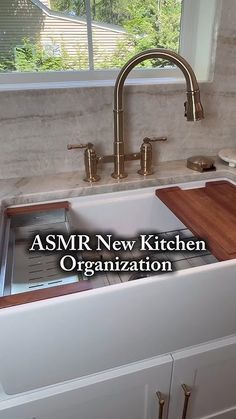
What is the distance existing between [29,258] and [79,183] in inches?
11.8

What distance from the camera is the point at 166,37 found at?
1102 millimetres

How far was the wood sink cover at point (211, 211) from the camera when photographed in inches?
28.8

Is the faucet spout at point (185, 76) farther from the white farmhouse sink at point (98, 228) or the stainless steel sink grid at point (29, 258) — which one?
the stainless steel sink grid at point (29, 258)

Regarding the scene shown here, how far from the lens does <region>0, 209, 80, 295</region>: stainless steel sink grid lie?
695 mm

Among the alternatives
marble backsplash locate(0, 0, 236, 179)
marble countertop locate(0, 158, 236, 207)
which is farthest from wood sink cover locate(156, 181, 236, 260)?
marble backsplash locate(0, 0, 236, 179)

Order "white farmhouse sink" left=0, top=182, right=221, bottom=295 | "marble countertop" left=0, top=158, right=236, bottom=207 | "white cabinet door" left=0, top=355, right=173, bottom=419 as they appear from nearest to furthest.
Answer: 1. "white cabinet door" left=0, top=355, right=173, bottom=419
2. "white farmhouse sink" left=0, top=182, right=221, bottom=295
3. "marble countertop" left=0, top=158, right=236, bottom=207

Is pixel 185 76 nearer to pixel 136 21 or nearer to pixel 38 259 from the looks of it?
pixel 136 21

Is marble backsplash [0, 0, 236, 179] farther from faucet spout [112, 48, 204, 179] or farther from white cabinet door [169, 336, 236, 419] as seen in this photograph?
white cabinet door [169, 336, 236, 419]

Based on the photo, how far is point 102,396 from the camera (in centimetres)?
72

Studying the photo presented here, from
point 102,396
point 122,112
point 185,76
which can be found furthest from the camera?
point 122,112

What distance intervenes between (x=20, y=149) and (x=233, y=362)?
0.93 m

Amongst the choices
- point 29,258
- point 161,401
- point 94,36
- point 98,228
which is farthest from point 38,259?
point 94,36

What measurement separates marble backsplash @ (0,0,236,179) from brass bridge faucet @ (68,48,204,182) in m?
0.10

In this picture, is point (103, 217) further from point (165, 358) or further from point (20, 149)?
point (165, 358)
